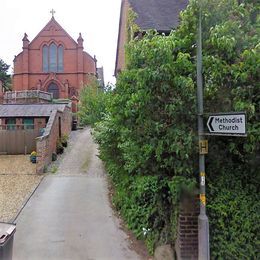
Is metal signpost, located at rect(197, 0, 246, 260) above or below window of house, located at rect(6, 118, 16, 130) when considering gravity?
below

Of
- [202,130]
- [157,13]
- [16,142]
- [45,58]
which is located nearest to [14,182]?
[16,142]

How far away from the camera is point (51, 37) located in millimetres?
42531

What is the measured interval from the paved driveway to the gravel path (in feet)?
1.19

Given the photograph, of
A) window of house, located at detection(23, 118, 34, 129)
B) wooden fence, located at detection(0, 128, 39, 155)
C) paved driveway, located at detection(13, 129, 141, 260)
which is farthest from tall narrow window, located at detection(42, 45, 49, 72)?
paved driveway, located at detection(13, 129, 141, 260)

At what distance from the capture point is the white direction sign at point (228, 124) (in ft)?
14.6

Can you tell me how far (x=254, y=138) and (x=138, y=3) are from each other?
12.5 meters

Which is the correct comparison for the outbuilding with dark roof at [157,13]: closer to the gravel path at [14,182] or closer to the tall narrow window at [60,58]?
the gravel path at [14,182]

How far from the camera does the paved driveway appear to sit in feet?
21.3

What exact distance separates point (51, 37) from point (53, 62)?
3111 mm

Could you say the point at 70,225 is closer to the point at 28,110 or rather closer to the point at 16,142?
the point at 16,142

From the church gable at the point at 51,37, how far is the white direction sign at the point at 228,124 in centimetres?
4007

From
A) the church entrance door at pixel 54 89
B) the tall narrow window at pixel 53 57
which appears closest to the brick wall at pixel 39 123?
the church entrance door at pixel 54 89

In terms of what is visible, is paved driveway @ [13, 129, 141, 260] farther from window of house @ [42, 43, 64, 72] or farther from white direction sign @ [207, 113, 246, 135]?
window of house @ [42, 43, 64, 72]

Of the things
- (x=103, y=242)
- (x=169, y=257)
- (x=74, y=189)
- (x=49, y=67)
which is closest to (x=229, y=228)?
(x=169, y=257)
